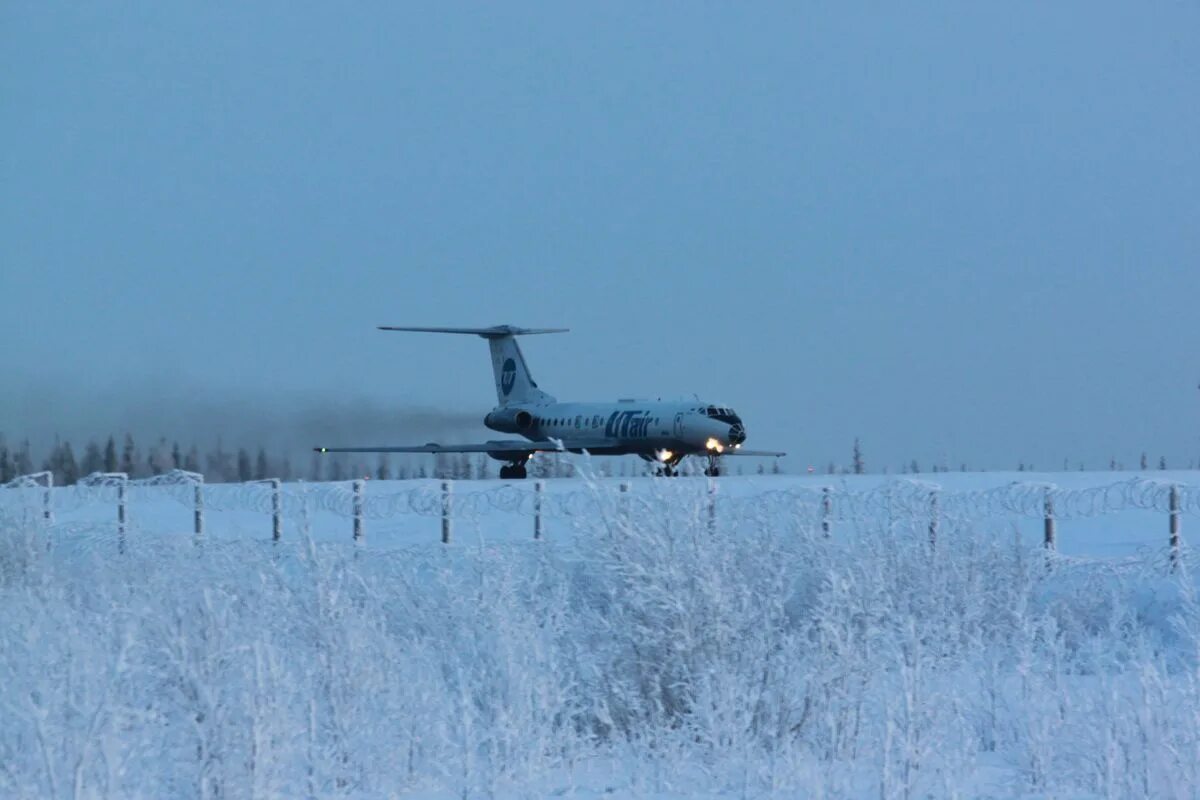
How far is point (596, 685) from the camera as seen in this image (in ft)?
25.5

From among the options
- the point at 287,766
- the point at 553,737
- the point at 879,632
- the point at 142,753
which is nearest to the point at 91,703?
the point at 142,753

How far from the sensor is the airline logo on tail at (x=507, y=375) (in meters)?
46.2

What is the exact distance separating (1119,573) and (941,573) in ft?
9.23

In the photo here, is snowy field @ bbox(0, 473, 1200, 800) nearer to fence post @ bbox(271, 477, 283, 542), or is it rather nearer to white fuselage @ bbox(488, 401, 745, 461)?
fence post @ bbox(271, 477, 283, 542)

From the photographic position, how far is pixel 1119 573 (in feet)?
40.5

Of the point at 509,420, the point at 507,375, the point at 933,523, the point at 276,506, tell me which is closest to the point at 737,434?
the point at 509,420

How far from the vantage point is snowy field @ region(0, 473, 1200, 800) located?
6129 mm

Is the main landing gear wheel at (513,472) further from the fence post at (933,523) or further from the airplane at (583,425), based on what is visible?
the fence post at (933,523)

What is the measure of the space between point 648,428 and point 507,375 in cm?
1110

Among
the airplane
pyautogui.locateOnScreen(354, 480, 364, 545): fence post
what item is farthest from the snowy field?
the airplane

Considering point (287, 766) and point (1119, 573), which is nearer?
point (287, 766)

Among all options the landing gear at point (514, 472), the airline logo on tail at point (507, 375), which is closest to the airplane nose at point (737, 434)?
the landing gear at point (514, 472)

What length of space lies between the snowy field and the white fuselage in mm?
23577

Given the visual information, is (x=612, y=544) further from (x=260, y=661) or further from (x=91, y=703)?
(x=91, y=703)
